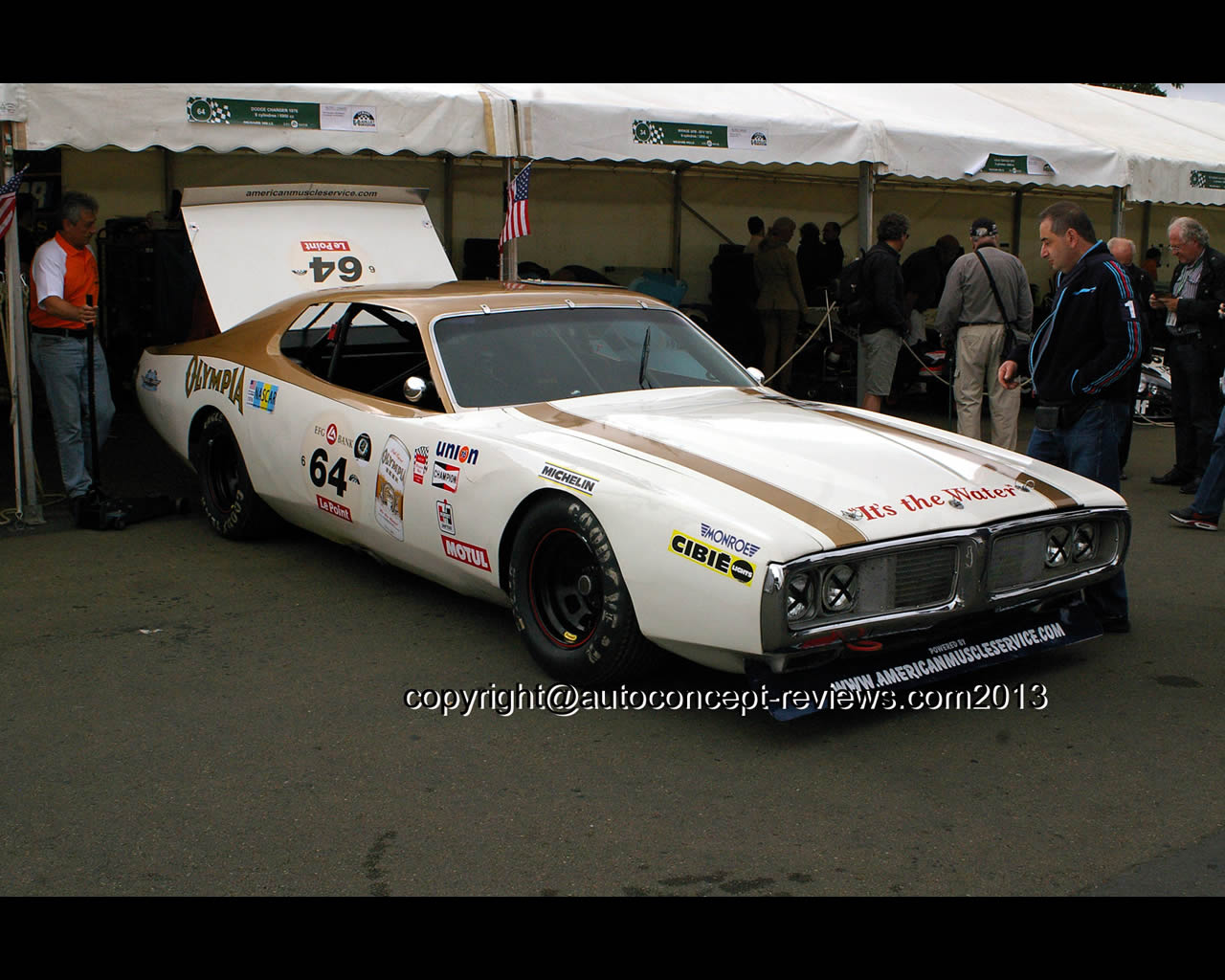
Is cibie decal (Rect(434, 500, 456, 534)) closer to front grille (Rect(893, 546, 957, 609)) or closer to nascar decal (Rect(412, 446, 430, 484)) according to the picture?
nascar decal (Rect(412, 446, 430, 484))

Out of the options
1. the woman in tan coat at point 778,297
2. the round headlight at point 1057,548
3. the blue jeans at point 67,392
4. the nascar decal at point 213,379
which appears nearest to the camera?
the round headlight at point 1057,548

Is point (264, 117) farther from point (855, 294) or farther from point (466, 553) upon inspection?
point (855, 294)

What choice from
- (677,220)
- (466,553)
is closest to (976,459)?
(466,553)

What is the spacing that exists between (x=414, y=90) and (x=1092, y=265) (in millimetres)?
4724

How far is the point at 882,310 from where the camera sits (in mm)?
9688

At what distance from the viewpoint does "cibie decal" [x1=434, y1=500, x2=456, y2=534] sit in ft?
15.3

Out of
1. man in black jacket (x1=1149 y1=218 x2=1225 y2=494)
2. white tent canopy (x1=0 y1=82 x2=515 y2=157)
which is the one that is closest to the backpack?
man in black jacket (x1=1149 y1=218 x2=1225 y2=494)

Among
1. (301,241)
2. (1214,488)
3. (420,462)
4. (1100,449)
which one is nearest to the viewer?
(420,462)

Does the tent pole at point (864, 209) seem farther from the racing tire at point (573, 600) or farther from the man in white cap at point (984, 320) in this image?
the racing tire at point (573, 600)

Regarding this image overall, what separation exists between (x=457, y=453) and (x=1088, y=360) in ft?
8.58

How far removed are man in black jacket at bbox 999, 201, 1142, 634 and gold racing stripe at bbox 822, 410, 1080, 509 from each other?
667mm

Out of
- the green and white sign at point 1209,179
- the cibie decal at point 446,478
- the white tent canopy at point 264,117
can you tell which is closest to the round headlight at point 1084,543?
the cibie decal at point 446,478

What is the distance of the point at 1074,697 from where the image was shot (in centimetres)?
434

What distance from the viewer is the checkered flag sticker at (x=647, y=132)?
29.1 feet
